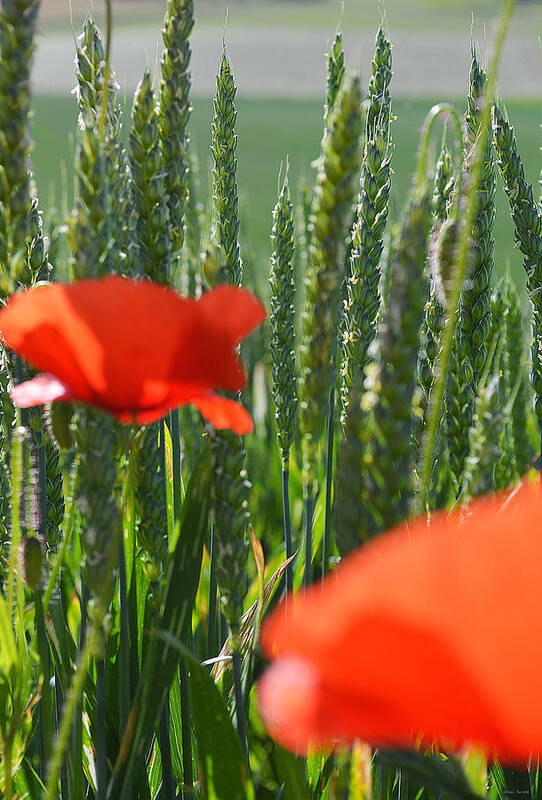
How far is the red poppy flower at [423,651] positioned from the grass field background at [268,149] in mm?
2761

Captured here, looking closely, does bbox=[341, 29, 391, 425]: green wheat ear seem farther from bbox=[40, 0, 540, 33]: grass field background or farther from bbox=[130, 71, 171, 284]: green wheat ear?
bbox=[40, 0, 540, 33]: grass field background

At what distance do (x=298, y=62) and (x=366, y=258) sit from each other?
12633 mm

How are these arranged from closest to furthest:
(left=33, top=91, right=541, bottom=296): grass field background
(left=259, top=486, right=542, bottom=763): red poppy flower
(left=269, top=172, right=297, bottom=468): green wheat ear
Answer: (left=259, top=486, right=542, bottom=763): red poppy flower, (left=269, top=172, right=297, bottom=468): green wheat ear, (left=33, top=91, right=541, bottom=296): grass field background

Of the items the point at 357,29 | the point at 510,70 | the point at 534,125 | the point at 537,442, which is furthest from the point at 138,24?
the point at 537,442

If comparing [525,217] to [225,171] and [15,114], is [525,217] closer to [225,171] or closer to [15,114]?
[225,171]

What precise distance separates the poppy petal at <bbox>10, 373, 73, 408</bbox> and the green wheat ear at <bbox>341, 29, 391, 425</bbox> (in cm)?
14

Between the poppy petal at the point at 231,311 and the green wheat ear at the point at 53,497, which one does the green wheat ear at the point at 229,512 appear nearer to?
the poppy petal at the point at 231,311

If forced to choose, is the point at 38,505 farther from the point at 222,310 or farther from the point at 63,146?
the point at 63,146

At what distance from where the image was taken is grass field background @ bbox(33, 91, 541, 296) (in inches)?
136

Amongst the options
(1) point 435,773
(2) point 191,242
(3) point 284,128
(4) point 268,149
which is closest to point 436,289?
(1) point 435,773

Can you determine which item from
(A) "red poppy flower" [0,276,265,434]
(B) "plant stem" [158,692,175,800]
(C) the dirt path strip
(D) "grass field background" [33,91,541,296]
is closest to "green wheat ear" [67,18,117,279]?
(A) "red poppy flower" [0,276,265,434]

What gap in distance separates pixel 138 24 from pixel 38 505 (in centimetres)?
1734

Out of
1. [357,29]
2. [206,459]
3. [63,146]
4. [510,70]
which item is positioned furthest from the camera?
[357,29]

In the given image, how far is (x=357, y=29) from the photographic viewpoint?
1315cm
